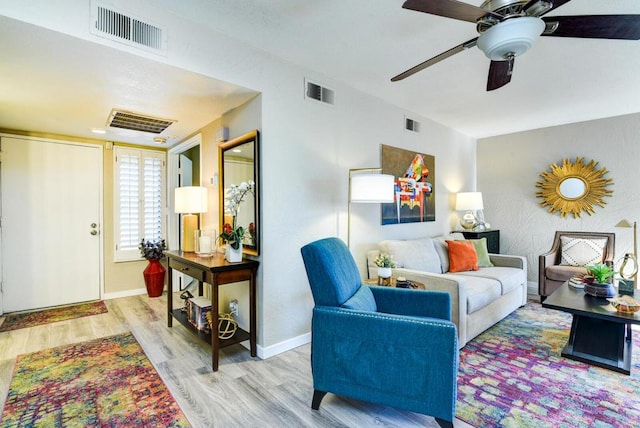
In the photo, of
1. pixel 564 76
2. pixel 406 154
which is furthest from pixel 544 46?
pixel 406 154

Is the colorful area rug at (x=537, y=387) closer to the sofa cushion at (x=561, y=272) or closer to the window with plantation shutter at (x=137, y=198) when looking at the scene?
the sofa cushion at (x=561, y=272)

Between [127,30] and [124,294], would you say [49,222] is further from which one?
[127,30]

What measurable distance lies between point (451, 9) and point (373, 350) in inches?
68.7

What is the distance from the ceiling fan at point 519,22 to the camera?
1.47 meters

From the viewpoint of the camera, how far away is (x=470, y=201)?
471cm

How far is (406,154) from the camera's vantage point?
400 centimetres

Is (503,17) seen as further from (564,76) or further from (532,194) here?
(532,194)

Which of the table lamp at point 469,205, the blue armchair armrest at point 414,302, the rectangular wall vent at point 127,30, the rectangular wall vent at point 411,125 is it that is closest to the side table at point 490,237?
the table lamp at point 469,205

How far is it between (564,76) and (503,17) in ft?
6.89

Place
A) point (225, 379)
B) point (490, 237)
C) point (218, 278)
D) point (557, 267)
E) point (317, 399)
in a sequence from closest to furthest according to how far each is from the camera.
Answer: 1. point (317, 399)
2. point (225, 379)
3. point (218, 278)
4. point (557, 267)
5. point (490, 237)

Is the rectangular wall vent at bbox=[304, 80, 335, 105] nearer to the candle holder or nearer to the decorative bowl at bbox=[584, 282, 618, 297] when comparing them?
the candle holder

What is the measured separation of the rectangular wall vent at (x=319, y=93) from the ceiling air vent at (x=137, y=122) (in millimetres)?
1537

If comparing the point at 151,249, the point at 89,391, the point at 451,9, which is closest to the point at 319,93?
the point at 451,9

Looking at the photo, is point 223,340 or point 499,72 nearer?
point 499,72
